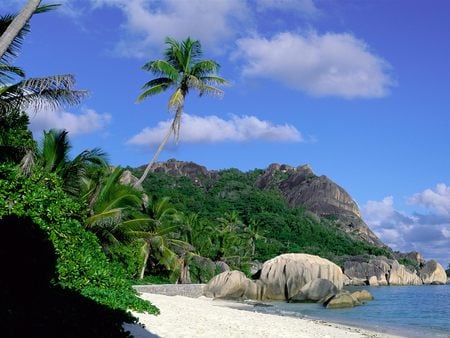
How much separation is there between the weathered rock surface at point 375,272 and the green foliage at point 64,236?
240 ft

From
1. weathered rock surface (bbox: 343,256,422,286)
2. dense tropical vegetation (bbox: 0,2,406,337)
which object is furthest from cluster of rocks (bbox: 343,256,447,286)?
dense tropical vegetation (bbox: 0,2,406,337)

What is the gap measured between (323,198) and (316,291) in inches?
3391

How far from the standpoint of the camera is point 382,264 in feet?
285

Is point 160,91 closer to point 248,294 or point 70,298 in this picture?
point 70,298

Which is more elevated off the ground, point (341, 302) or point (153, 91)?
point (153, 91)

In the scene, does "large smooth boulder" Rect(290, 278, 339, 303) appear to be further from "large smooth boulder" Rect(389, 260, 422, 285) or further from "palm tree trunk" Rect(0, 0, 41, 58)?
"large smooth boulder" Rect(389, 260, 422, 285)

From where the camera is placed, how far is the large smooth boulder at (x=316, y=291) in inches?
1400

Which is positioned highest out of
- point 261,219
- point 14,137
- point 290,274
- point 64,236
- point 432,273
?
point 261,219

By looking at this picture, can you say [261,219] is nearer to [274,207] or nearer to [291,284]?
[274,207]

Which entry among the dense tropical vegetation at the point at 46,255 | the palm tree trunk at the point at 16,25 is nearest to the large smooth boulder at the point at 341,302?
the dense tropical vegetation at the point at 46,255

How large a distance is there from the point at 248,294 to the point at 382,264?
57.0 m

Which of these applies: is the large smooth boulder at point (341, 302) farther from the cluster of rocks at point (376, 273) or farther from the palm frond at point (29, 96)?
the cluster of rocks at point (376, 273)

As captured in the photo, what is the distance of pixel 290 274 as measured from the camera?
129ft

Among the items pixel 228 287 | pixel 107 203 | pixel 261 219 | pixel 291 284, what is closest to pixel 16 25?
pixel 107 203
